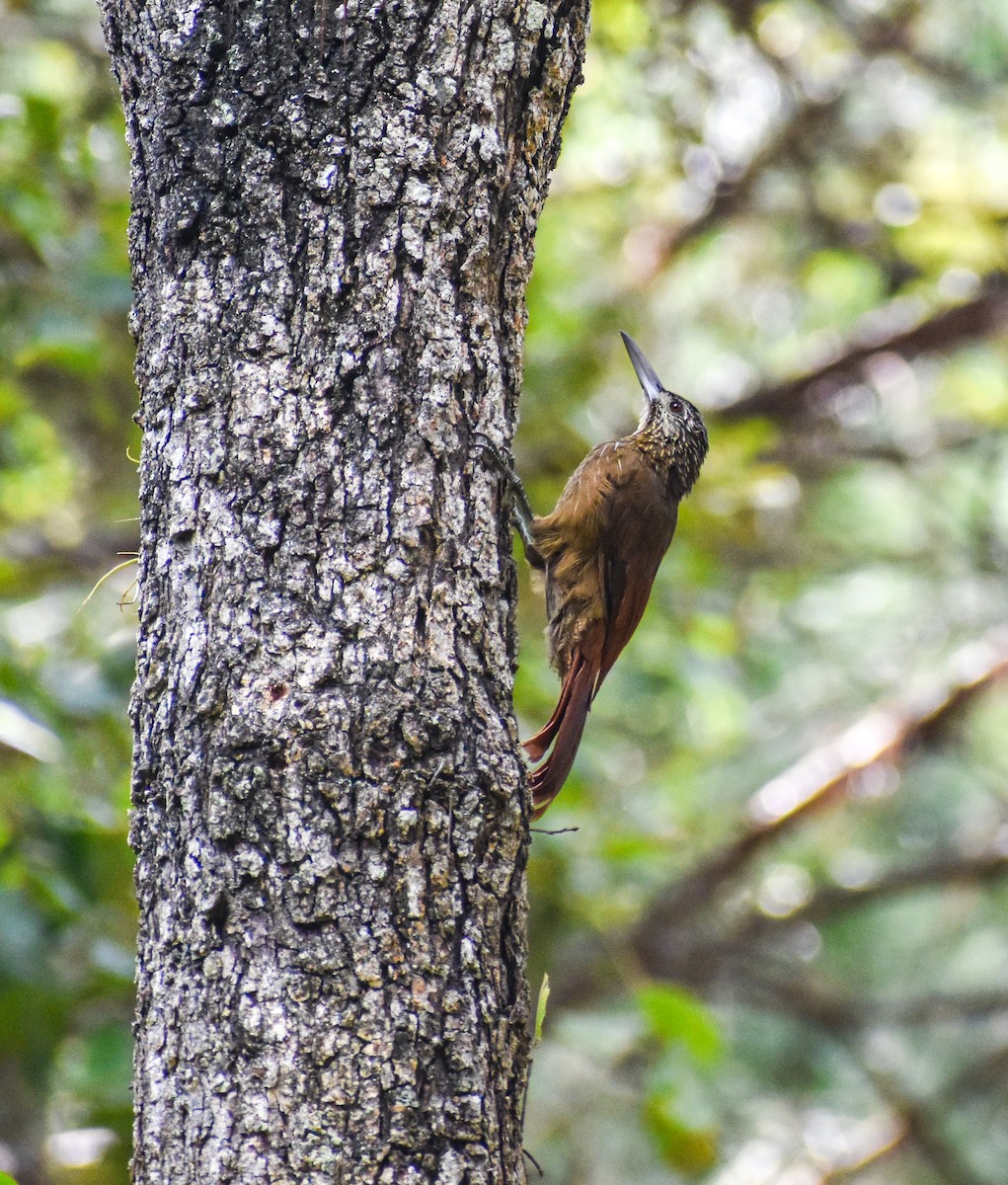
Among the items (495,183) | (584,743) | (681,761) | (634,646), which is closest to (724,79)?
(634,646)

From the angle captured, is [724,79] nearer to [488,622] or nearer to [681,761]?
[681,761]

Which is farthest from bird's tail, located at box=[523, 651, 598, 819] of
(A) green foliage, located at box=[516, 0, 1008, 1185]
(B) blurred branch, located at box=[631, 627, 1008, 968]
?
(B) blurred branch, located at box=[631, 627, 1008, 968]

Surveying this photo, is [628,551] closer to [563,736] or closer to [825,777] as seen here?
[563,736]

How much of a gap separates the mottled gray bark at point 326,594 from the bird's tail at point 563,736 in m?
0.59

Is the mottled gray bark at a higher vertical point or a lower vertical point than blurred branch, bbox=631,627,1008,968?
lower

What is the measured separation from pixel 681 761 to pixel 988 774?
172 cm

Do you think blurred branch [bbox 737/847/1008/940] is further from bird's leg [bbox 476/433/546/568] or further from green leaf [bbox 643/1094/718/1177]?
bird's leg [bbox 476/433/546/568]

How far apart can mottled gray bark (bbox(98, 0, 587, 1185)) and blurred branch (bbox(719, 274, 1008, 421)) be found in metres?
3.99

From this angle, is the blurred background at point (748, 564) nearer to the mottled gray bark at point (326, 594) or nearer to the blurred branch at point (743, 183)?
the blurred branch at point (743, 183)

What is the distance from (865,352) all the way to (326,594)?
4.62 meters

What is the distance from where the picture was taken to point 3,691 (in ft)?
9.79

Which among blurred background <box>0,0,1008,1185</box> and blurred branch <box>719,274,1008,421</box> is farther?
blurred branch <box>719,274,1008,421</box>

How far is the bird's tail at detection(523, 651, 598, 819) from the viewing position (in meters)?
2.46

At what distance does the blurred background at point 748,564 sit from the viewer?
14.0ft
